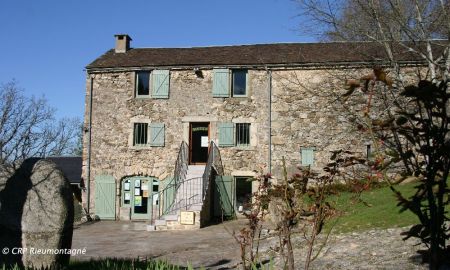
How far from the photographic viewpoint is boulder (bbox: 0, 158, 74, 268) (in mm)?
6605

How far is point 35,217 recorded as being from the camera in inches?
263

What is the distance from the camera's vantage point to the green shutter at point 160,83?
61.3 feet

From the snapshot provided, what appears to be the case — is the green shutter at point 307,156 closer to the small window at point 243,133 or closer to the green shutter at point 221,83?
the small window at point 243,133

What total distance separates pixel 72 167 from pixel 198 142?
1328 cm

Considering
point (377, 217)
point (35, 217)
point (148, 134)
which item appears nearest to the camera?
point (35, 217)

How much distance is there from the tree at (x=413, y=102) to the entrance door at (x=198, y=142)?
21.3 feet

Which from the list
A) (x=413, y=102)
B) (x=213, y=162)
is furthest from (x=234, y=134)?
(x=413, y=102)

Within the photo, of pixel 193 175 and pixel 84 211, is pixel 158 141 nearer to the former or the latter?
pixel 193 175

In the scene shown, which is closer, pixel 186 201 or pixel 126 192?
pixel 186 201

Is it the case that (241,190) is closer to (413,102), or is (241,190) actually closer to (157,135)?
(157,135)

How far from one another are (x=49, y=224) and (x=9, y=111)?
3161cm

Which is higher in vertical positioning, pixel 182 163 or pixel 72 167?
pixel 182 163

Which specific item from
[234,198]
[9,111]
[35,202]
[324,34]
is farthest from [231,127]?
[9,111]

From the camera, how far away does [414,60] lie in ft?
55.8
